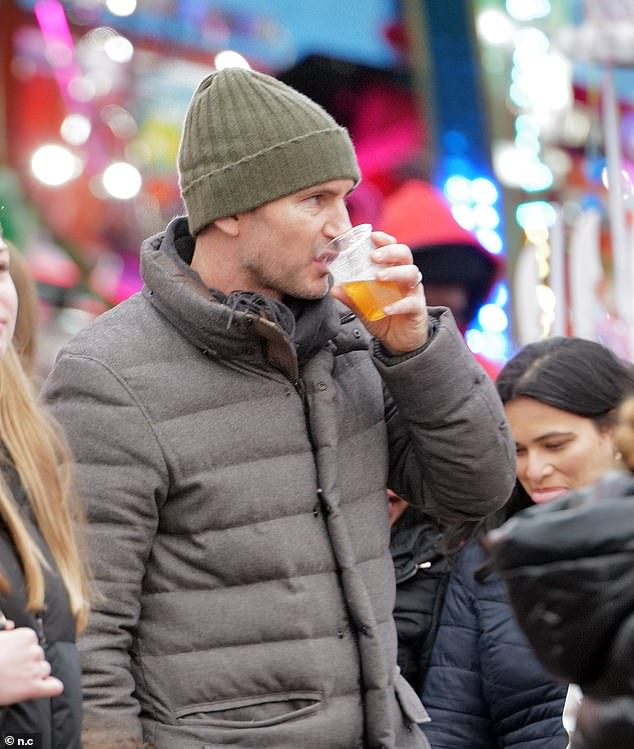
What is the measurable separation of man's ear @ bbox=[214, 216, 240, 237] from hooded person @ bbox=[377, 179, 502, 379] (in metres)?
2.06

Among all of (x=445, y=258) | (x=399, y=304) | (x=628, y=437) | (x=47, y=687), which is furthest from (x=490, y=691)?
(x=445, y=258)

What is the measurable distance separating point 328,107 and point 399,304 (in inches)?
301

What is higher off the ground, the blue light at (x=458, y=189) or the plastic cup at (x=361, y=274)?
the plastic cup at (x=361, y=274)

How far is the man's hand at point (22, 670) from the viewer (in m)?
2.25

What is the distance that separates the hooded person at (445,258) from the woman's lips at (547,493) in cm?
155

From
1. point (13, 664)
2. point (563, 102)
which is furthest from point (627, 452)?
point (563, 102)

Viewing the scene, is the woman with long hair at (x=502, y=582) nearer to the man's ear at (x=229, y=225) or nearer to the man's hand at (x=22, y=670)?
the man's ear at (x=229, y=225)

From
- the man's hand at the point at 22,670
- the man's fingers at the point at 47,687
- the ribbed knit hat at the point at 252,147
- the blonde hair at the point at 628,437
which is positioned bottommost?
the man's fingers at the point at 47,687

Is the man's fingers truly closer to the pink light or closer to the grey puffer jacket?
the grey puffer jacket

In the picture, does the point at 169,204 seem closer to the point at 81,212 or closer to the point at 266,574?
the point at 81,212

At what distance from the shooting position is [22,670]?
2.25m

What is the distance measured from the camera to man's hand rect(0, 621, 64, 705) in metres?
2.25

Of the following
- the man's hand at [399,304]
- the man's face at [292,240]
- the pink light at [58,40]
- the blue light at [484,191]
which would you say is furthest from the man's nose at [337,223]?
the blue light at [484,191]

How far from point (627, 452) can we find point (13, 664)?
3.09 ft
